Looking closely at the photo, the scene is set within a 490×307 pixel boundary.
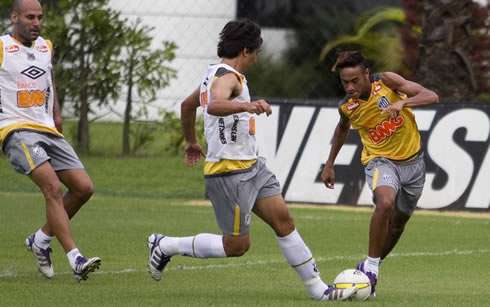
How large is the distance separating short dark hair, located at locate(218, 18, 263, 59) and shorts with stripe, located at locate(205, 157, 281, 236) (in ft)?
2.61

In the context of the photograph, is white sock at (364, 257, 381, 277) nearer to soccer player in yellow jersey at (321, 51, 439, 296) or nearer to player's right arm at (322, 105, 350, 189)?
soccer player in yellow jersey at (321, 51, 439, 296)

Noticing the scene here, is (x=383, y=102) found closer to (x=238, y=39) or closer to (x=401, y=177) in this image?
(x=401, y=177)

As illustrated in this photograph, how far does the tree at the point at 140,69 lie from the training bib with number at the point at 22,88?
10.4 meters

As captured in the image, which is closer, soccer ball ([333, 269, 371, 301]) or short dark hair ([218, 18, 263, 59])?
short dark hair ([218, 18, 263, 59])

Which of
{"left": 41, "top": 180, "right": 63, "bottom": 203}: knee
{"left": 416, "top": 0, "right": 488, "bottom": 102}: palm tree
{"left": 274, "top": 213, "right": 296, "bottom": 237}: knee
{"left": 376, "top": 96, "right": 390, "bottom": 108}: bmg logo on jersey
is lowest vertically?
{"left": 416, "top": 0, "right": 488, "bottom": 102}: palm tree

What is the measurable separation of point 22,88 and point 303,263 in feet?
9.01

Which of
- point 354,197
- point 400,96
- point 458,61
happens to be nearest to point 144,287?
point 400,96

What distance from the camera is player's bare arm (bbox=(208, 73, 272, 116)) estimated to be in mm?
7496

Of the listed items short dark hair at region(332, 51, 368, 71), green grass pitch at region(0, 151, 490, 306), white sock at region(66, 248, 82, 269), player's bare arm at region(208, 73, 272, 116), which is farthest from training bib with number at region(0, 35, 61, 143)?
short dark hair at region(332, 51, 368, 71)

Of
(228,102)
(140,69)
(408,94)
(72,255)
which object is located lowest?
(140,69)

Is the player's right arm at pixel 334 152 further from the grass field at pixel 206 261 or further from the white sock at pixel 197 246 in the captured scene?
the white sock at pixel 197 246

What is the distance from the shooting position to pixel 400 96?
9406mm

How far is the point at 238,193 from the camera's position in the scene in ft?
26.7

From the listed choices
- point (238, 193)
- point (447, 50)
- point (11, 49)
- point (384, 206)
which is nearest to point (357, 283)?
point (384, 206)
